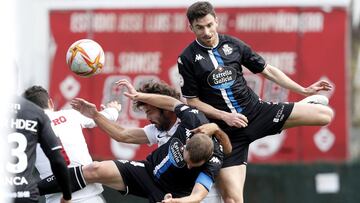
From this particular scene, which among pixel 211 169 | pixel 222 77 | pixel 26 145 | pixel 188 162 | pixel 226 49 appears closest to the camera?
pixel 26 145

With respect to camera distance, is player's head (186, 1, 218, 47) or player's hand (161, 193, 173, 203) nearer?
player's hand (161, 193, 173, 203)

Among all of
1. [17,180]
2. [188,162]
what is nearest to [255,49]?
[188,162]

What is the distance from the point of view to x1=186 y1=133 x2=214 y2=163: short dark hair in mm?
8531

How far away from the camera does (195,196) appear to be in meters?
8.54

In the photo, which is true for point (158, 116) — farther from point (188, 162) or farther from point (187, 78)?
point (188, 162)

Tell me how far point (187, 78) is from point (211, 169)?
886 mm

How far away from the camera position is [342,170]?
13.9 m

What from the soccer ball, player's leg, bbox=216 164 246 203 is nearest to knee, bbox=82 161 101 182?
the soccer ball

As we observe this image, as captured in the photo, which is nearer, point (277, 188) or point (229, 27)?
point (277, 188)

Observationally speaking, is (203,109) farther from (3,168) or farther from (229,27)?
(229,27)

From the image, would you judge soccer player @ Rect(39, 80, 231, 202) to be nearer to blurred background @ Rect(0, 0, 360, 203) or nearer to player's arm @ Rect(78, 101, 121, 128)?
player's arm @ Rect(78, 101, 121, 128)

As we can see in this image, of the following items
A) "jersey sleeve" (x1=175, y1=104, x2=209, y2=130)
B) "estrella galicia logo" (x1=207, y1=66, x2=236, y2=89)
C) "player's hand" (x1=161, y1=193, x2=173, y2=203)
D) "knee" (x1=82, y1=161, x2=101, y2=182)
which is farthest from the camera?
"estrella galicia logo" (x1=207, y1=66, x2=236, y2=89)

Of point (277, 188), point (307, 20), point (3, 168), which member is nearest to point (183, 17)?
point (307, 20)

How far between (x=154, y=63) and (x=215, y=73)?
10664mm
